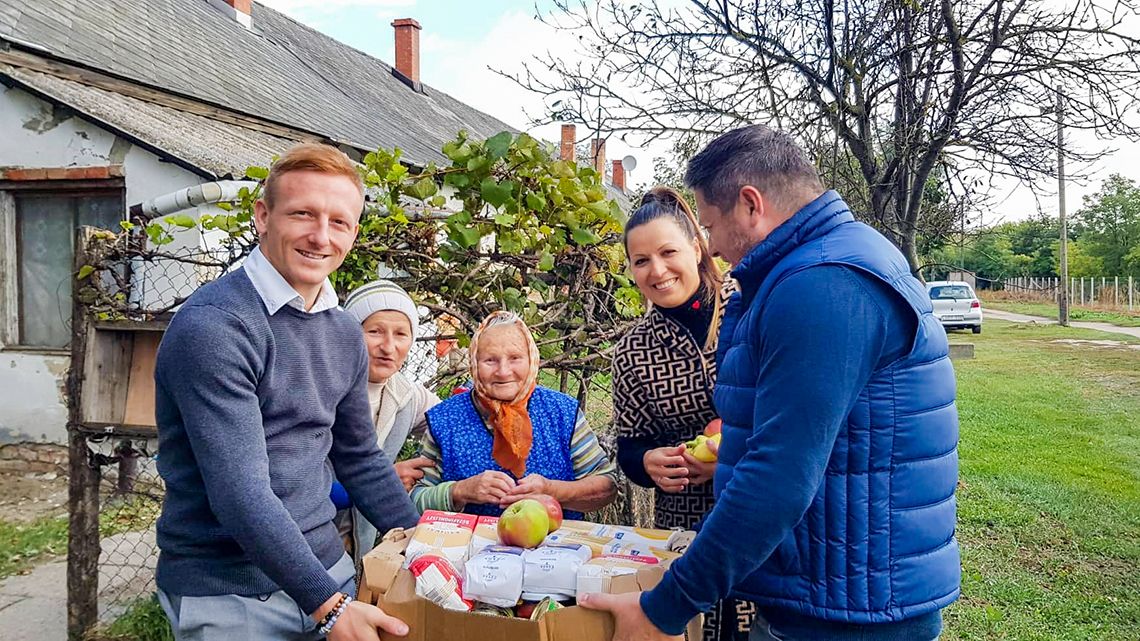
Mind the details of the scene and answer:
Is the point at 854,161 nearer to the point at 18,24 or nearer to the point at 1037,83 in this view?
the point at 1037,83

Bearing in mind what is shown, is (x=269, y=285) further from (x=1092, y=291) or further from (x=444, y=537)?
(x=1092, y=291)

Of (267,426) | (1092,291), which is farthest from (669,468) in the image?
(1092,291)

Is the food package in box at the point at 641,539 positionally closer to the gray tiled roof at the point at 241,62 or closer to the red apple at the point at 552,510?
Result: the red apple at the point at 552,510

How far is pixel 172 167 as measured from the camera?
22.0 ft

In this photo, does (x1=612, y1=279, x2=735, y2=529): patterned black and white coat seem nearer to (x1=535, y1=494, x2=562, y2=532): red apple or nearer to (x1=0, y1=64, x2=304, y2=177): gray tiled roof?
(x1=535, y1=494, x2=562, y2=532): red apple

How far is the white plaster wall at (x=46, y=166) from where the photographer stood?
679cm

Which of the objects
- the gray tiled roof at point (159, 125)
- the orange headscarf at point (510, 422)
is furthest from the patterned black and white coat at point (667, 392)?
the gray tiled roof at point (159, 125)

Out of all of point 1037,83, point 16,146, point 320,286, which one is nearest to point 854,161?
point 1037,83

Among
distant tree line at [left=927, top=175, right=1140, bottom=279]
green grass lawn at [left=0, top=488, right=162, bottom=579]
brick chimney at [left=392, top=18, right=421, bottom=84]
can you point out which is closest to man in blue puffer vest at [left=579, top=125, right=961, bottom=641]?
green grass lawn at [left=0, top=488, right=162, bottom=579]

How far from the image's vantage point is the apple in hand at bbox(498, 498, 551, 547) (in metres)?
1.77

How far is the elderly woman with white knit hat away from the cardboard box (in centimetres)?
97

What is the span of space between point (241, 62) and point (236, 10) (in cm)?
428

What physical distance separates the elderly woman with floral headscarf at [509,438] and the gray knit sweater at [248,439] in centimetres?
52

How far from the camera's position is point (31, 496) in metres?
6.57
